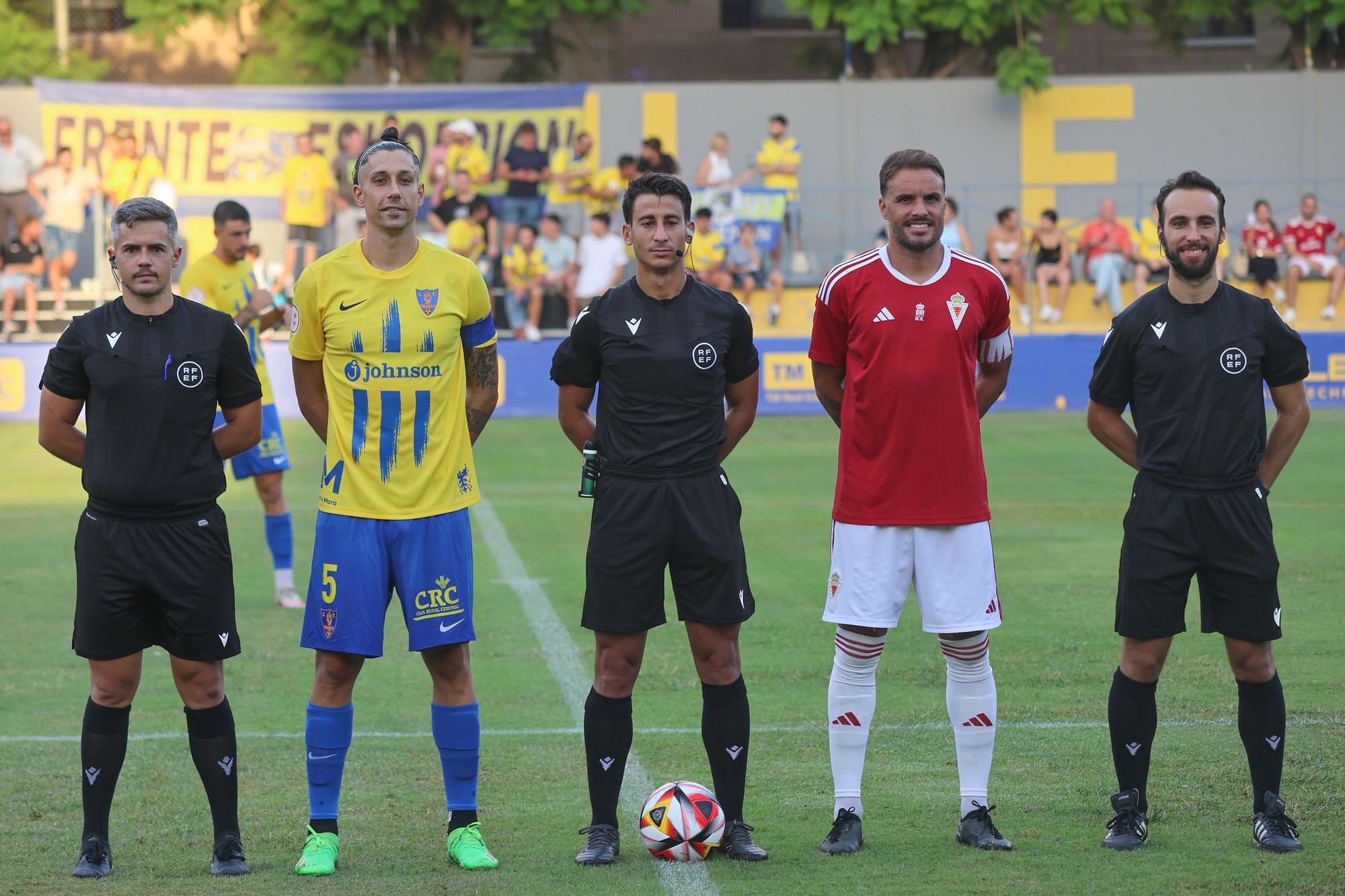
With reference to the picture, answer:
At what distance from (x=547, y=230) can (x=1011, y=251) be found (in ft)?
22.9

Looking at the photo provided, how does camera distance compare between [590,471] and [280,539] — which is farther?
[280,539]

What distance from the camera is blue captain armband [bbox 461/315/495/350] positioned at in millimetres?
5609

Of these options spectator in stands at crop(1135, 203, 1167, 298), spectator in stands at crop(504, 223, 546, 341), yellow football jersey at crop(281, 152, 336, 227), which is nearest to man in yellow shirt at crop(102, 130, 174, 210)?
yellow football jersey at crop(281, 152, 336, 227)

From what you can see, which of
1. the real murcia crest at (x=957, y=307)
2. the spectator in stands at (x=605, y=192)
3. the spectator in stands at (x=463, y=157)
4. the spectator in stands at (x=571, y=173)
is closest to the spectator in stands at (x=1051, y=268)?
the spectator in stands at (x=605, y=192)

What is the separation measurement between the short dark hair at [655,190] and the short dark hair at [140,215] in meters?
1.48

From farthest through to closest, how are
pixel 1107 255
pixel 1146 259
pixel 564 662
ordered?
1. pixel 1146 259
2. pixel 1107 255
3. pixel 564 662

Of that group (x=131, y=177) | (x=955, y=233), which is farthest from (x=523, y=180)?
(x=955, y=233)

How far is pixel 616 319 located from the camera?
553cm

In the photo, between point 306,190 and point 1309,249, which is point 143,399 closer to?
point 306,190

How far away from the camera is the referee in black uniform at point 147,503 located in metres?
5.27

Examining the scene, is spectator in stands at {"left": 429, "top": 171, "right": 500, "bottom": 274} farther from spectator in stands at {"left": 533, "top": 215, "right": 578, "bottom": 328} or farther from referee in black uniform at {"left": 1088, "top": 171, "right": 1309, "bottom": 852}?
referee in black uniform at {"left": 1088, "top": 171, "right": 1309, "bottom": 852}

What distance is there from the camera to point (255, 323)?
33.4ft

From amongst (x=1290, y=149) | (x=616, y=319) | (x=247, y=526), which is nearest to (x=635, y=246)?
(x=616, y=319)

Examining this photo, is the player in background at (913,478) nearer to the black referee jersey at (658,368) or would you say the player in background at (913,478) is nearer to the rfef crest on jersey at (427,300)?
the black referee jersey at (658,368)
